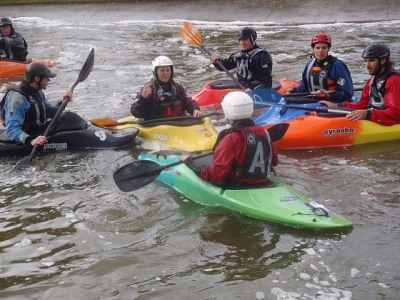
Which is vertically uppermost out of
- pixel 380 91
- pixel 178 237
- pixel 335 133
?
pixel 380 91

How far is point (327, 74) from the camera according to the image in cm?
806

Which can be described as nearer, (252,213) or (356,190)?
(252,213)

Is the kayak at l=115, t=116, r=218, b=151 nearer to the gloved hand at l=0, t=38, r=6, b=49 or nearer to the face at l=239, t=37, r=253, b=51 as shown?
the face at l=239, t=37, r=253, b=51

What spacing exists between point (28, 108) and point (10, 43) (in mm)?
4856

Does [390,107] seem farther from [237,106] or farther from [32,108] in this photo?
[32,108]

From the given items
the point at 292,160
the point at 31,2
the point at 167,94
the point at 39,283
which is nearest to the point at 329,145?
the point at 292,160

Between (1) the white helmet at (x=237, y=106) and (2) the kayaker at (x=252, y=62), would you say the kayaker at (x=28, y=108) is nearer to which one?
(1) the white helmet at (x=237, y=106)

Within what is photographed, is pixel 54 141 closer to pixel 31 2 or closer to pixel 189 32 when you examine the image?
pixel 189 32

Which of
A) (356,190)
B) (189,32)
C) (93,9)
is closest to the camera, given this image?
(356,190)

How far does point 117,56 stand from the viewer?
44.9ft


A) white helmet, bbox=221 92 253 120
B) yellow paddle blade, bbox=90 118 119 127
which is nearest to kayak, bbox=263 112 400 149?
yellow paddle blade, bbox=90 118 119 127

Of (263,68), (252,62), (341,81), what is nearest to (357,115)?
(341,81)

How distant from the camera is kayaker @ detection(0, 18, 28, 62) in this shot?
37.1 feet

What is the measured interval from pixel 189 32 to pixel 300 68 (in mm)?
2626
